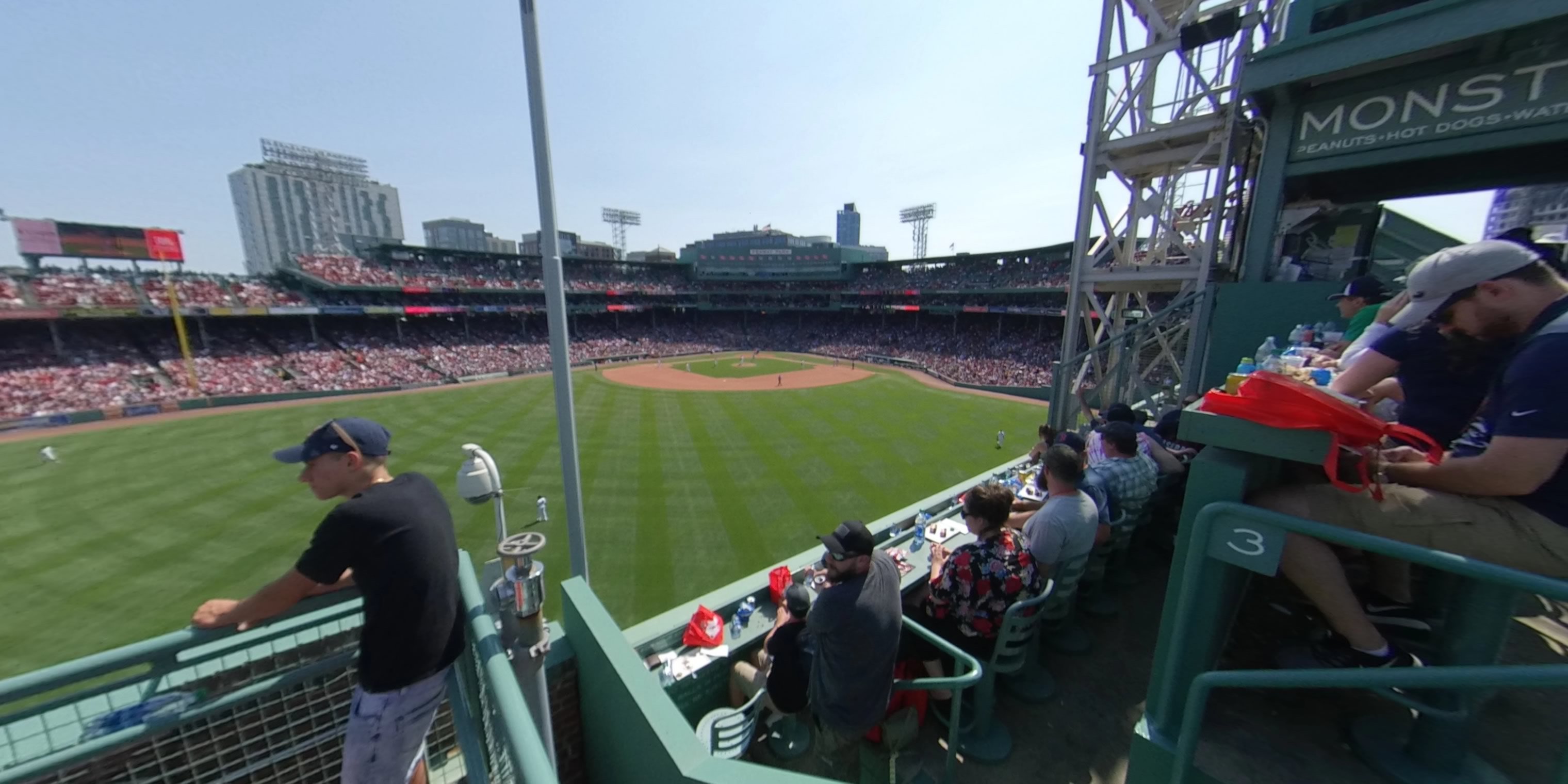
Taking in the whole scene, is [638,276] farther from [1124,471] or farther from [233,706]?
[233,706]

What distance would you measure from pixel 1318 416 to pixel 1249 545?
589mm

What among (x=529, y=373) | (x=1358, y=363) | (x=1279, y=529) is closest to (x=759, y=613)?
(x=1279, y=529)

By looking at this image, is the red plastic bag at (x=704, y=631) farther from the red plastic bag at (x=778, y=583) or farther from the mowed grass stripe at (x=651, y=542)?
the mowed grass stripe at (x=651, y=542)

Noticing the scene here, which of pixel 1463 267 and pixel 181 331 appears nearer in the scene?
pixel 1463 267

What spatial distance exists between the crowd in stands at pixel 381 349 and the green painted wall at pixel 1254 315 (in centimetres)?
2582

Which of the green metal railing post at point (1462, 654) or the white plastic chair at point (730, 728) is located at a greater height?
the green metal railing post at point (1462, 654)

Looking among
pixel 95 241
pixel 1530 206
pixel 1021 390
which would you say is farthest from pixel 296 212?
pixel 1530 206

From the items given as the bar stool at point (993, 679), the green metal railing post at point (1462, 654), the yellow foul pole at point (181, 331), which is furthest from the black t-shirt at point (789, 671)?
the yellow foul pole at point (181, 331)

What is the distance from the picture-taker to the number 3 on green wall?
211 centimetres

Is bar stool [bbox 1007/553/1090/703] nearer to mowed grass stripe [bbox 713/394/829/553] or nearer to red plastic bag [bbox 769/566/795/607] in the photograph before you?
red plastic bag [bbox 769/566/795/607]

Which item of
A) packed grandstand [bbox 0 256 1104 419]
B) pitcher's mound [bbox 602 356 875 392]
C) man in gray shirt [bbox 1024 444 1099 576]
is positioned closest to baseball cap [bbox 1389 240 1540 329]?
man in gray shirt [bbox 1024 444 1099 576]

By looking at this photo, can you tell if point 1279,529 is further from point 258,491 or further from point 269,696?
point 258,491

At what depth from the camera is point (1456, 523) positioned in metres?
2.10

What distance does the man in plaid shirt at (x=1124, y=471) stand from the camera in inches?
177
